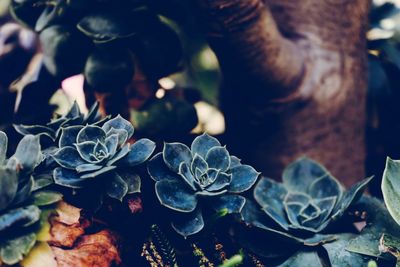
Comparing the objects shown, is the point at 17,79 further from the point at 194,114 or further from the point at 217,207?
the point at 217,207

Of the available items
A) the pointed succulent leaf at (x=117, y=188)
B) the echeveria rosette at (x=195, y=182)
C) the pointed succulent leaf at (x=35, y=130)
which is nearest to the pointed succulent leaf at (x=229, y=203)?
the echeveria rosette at (x=195, y=182)

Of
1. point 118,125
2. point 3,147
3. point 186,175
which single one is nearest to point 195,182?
point 186,175

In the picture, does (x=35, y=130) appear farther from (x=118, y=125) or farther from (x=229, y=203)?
(x=229, y=203)

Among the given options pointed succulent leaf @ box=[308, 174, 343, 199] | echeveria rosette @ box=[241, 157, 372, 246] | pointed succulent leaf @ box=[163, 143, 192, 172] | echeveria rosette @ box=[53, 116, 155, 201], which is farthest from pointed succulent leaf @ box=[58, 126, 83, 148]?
pointed succulent leaf @ box=[308, 174, 343, 199]

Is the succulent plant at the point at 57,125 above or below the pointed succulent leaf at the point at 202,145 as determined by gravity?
below

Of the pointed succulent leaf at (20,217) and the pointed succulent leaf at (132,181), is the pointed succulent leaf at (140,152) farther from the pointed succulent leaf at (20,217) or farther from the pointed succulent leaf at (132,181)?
the pointed succulent leaf at (20,217)

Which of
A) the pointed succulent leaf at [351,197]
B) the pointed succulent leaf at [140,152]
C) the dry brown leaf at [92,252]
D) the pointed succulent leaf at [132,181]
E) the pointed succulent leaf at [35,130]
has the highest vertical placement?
the pointed succulent leaf at [140,152]

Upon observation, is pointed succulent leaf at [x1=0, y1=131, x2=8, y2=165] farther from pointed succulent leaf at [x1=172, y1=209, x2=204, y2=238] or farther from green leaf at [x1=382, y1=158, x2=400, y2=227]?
green leaf at [x1=382, y1=158, x2=400, y2=227]
